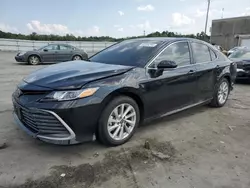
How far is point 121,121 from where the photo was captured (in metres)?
3.49

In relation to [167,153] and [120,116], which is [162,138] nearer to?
[167,153]

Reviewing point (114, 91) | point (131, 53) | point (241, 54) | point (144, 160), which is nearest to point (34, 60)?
point (241, 54)

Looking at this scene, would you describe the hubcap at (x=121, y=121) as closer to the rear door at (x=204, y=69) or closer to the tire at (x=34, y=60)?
the rear door at (x=204, y=69)

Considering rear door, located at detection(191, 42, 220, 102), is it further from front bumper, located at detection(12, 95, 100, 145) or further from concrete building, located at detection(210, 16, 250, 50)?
concrete building, located at detection(210, 16, 250, 50)

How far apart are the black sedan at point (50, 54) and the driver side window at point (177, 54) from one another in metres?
11.6

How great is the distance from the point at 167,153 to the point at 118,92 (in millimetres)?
1046

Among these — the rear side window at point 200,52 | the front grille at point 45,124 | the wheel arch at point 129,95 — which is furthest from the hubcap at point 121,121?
the rear side window at point 200,52

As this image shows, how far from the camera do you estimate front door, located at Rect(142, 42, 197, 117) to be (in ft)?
12.4

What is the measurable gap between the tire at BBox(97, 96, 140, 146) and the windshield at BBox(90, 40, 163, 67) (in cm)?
66

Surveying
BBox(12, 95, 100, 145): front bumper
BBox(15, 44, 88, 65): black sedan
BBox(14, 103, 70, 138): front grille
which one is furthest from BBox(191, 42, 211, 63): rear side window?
BBox(15, 44, 88, 65): black sedan

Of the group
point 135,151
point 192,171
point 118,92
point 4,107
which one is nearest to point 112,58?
point 118,92

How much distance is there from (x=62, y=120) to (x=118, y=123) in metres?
0.84

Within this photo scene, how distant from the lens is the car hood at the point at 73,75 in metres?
3.08

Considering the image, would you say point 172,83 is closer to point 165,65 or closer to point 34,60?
point 165,65
